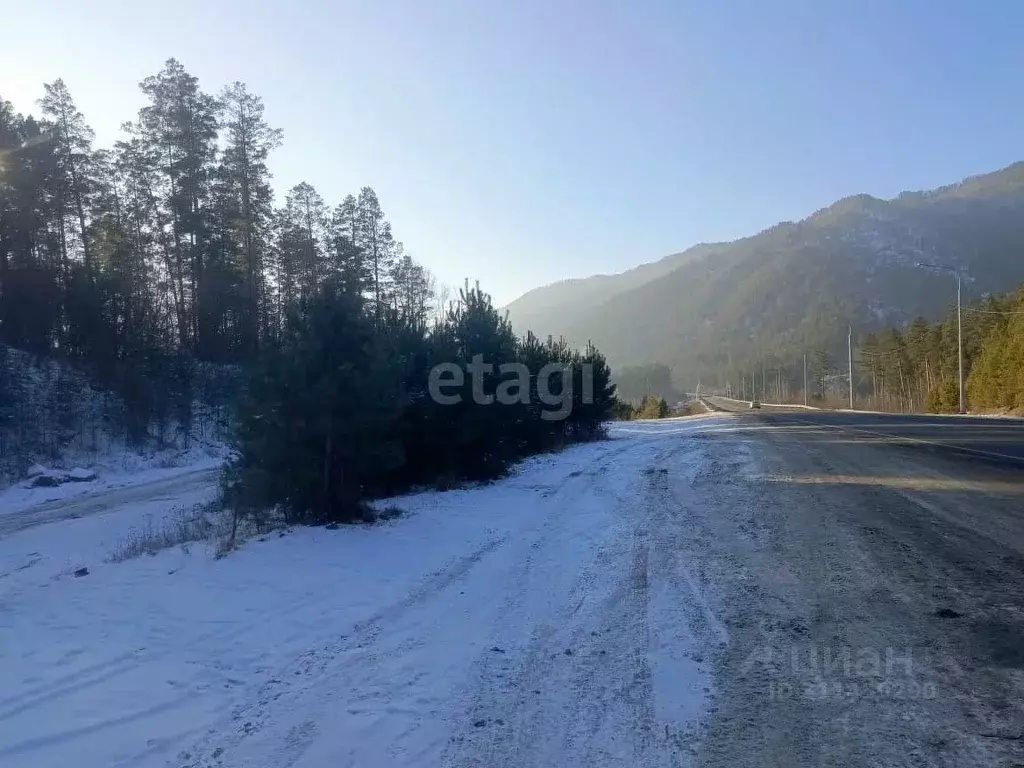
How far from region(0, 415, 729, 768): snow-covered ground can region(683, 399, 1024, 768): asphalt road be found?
1.24ft

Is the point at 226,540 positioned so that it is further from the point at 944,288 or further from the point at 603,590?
the point at 944,288

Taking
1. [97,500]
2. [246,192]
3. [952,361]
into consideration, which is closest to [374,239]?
[246,192]

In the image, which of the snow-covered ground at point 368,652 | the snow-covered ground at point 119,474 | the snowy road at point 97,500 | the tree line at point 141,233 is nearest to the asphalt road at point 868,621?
the snow-covered ground at point 368,652

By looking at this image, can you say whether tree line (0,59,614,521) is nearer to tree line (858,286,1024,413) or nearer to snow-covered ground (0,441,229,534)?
snow-covered ground (0,441,229,534)

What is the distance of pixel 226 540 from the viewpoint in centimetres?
970

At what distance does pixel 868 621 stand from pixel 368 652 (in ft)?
13.7

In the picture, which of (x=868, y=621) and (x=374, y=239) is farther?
(x=374, y=239)

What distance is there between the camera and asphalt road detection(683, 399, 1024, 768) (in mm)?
3930

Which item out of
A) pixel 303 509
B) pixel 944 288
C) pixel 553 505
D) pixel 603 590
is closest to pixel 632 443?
pixel 553 505

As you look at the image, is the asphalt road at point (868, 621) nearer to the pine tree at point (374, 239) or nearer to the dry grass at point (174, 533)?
the dry grass at point (174, 533)

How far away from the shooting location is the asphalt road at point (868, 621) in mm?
3930

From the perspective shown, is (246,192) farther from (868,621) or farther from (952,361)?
(952,361)

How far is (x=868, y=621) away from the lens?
5.78 meters

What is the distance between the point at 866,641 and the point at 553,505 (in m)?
7.52
